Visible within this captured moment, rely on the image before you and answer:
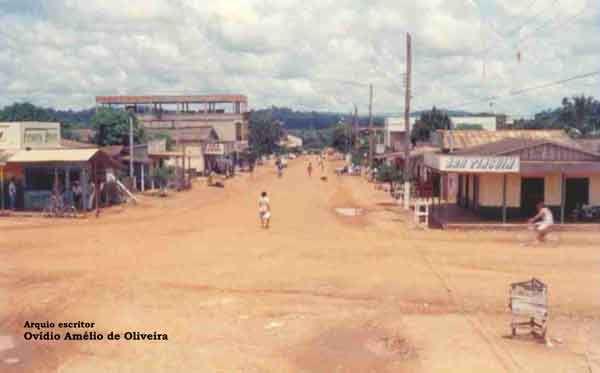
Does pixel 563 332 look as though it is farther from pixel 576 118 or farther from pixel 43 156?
pixel 576 118

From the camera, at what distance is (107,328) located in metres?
12.3

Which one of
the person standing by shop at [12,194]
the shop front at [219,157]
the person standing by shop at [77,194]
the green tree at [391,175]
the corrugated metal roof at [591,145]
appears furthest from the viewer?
the shop front at [219,157]

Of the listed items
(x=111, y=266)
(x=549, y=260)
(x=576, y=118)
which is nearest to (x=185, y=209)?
(x=111, y=266)

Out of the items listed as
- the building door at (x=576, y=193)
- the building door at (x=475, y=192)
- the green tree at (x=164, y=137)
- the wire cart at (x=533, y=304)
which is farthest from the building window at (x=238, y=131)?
the wire cart at (x=533, y=304)

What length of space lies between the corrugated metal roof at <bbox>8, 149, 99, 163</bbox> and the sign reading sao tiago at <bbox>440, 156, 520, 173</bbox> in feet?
48.6

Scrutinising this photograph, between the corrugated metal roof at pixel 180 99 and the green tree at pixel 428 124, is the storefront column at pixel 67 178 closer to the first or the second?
the green tree at pixel 428 124

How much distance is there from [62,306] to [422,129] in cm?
7062

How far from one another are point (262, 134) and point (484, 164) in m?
92.4

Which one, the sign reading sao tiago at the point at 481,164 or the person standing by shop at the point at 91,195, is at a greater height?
the sign reading sao tiago at the point at 481,164

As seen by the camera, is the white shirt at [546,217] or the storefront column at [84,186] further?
the storefront column at [84,186]

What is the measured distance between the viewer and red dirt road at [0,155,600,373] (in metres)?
10.8

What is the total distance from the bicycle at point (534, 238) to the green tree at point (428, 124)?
55763mm

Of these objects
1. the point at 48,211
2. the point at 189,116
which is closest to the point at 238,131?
the point at 189,116

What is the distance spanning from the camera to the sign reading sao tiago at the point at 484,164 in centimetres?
2600
